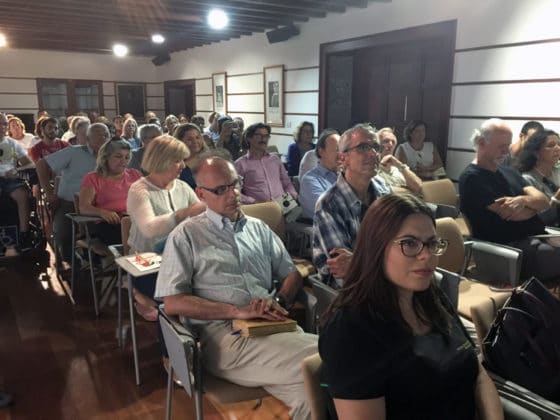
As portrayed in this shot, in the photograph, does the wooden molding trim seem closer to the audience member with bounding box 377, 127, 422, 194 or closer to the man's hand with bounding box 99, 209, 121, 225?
the audience member with bounding box 377, 127, 422, 194

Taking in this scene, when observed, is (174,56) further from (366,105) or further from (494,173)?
(494,173)

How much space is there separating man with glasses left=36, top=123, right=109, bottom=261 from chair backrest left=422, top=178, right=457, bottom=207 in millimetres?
2890

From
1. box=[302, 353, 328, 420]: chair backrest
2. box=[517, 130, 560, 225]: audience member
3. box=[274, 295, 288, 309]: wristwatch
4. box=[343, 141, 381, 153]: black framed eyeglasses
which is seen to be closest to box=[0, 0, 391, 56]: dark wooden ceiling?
box=[517, 130, 560, 225]: audience member

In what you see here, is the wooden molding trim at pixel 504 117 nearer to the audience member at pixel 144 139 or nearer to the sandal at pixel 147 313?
the audience member at pixel 144 139

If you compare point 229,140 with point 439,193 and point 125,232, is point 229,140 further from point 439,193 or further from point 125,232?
point 125,232

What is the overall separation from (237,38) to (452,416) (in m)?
8.36

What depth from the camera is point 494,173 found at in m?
→ 3.07

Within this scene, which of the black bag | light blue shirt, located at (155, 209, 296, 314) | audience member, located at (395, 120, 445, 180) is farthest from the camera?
audience member, located at (395, 120, 445, 180)

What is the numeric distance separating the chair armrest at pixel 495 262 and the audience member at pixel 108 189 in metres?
2.45

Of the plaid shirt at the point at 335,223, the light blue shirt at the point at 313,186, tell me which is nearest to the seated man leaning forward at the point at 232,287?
the plaid shirt at the point at 335,223

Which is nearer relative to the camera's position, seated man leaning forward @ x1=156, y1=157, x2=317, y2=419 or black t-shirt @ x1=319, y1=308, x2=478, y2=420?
black t-shirt @ x1=319, y1=308, x2=478, y2=420

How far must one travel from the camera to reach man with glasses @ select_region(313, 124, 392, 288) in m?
2.13

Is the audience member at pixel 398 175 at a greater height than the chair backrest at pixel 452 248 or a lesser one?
greater

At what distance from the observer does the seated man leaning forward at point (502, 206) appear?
2.91 m
